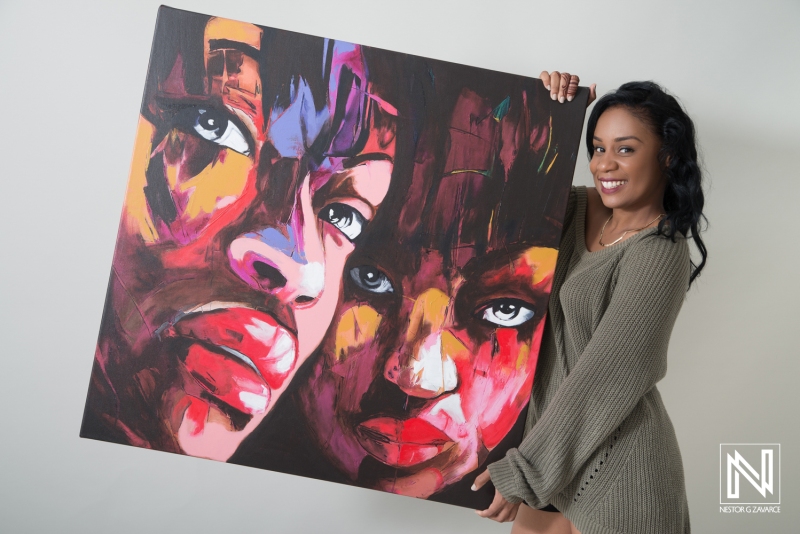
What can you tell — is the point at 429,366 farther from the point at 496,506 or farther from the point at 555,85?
the point at 555,85

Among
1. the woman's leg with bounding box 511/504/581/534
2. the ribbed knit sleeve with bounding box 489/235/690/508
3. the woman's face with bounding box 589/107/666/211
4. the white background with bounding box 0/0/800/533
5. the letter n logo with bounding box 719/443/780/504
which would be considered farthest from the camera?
the letter n logo with bounding box 719/443/780/504

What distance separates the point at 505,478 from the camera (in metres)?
1.40

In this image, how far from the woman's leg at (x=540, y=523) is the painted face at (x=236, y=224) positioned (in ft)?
2.53

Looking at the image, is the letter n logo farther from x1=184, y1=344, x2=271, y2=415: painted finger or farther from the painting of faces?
x1=184, y1=344, x2=271, y2=415: painted finger

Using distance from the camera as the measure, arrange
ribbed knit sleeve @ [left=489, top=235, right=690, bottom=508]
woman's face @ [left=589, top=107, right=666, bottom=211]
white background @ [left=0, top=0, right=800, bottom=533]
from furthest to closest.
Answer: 1. white background @ [left=0, top=0, right=800, bottom=533]
2. woman's face @ [left=589, top=107, right=666, bottom=211]
3. ribbed knit sleeve @ [left=489, top=235, right=690, bottom=508]

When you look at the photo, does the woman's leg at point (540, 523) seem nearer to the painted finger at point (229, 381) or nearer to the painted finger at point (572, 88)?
the painted finger at point (229, 381)

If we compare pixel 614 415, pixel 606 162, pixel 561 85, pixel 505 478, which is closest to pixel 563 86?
pixel 561 85

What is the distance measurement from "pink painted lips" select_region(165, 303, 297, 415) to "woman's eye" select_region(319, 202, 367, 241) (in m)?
0.27

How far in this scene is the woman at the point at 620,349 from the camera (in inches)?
52.6

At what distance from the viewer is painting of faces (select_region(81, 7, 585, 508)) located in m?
1.42

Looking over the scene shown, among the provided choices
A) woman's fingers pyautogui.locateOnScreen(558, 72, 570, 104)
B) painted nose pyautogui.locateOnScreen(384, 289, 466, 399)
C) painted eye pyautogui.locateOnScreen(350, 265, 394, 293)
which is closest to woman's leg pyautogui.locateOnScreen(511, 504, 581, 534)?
painted nose pyautogui.locateOnScreen(384, 289, 466, 399)

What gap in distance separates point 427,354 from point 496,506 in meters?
0.41

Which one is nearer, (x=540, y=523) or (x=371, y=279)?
(x=371, y=279)

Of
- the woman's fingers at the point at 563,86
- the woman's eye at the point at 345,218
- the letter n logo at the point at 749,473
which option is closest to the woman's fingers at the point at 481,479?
the woman's eye at the point at 345,218
